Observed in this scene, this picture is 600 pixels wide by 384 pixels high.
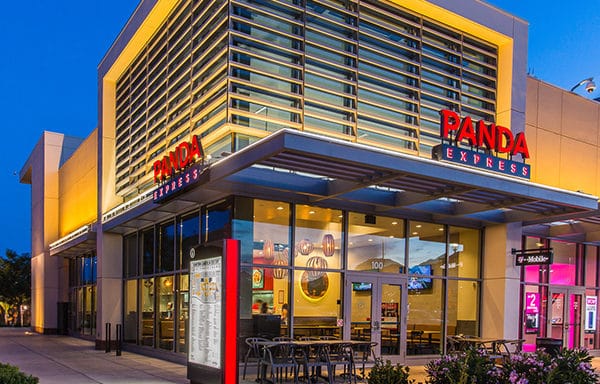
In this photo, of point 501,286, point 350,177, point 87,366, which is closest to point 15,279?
point 87,366

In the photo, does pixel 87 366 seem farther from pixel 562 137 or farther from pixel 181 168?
pixel 562 137

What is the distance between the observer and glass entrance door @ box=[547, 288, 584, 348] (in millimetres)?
16484

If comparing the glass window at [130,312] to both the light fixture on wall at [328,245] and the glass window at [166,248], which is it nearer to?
the glass window at [166,248]

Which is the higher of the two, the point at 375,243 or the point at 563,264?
the point at 375,243

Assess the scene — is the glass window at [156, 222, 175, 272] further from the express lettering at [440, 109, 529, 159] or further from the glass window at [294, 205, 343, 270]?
the express lettering at [440, 109, 529, 159]

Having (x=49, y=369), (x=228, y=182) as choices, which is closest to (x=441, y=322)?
(x=228, y=182)

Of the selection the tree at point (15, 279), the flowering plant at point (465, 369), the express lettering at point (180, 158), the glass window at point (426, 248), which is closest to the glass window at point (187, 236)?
the express lettering at point (180, 158)

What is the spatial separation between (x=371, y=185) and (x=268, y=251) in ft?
9.70

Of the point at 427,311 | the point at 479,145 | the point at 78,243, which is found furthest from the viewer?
Answer: the point at 78,243

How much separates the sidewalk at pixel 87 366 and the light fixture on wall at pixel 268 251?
113 inches

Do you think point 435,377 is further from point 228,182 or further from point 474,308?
point 474,308

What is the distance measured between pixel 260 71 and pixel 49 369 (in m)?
7.96

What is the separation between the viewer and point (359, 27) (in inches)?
509

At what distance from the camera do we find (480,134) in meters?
12.7
